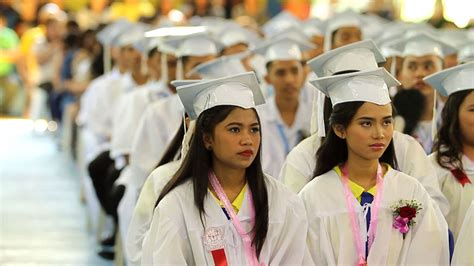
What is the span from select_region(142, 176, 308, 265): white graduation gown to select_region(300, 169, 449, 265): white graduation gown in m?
0.11

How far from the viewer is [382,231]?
15.3ft

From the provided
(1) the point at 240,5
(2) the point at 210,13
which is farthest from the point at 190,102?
(1) the point at 240,5

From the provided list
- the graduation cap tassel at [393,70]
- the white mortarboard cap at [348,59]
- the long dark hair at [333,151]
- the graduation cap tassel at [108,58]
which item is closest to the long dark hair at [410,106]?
the graduation cap tassel at [393,70]

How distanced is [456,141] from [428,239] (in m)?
0.89

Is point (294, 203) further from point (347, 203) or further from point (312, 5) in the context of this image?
point (312, 5)

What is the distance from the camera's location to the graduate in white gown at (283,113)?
6.97 meters

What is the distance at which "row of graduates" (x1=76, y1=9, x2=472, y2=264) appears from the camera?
5441 mm

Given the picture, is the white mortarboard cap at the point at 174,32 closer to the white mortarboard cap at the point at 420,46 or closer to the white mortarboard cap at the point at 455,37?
the white mortarboard cap at the point at 420,46

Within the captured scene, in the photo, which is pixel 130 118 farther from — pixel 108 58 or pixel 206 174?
pixel 206 174

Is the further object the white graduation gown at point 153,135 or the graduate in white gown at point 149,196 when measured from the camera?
the white graduation gown at point 153,135

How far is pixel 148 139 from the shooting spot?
7.29m

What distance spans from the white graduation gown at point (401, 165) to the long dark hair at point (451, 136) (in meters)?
0.14

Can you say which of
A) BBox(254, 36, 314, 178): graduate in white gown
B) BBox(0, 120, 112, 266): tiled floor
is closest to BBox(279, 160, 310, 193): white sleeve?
BBox(254, 36, 314, 178): graduate in white gown

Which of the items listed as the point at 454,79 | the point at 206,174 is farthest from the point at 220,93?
the point at 454,79
